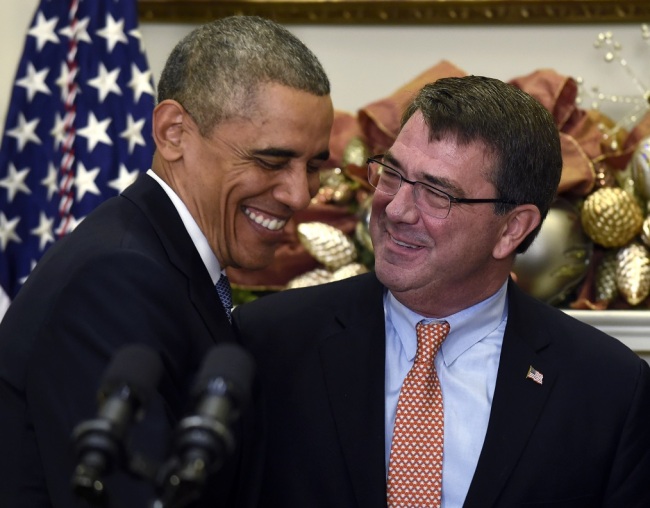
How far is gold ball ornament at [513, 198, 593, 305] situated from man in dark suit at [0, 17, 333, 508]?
5.35 ft

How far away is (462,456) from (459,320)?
30 centimetres

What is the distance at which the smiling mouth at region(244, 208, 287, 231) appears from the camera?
2328 mm

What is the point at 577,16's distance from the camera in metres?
4.41

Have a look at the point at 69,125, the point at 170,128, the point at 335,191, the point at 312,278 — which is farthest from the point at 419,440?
the point at 69,125

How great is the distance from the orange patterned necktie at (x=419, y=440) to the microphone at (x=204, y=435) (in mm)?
1178

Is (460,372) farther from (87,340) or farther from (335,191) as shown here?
(335,191)

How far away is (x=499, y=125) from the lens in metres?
2.56

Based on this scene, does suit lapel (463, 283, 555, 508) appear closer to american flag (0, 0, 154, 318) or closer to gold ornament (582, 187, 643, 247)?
gold ornament (582, 187, 643, 247)

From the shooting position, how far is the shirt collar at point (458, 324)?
256 centimetres

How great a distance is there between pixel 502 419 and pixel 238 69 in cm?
92

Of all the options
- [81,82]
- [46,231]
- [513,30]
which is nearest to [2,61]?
[81,82]

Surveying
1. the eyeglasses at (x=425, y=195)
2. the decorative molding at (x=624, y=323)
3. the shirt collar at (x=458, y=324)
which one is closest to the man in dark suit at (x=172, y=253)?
the eyeglasses at (x=425, y=195)

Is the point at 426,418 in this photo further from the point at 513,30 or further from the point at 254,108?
the point at 513,30

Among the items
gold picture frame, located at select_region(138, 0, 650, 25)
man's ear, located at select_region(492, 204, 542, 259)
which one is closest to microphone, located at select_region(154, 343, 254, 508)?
man's ear, located at select_region(492, 204, 542, 259)
